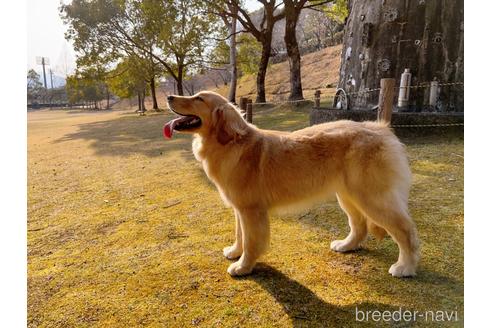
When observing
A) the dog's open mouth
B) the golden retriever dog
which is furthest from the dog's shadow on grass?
the dog's open mouth

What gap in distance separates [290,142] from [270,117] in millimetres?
12311

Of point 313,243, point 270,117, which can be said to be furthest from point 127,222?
point 270,117

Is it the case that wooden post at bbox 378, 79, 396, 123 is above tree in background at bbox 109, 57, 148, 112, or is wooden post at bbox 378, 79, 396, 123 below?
below

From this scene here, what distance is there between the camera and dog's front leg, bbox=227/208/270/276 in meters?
3.17

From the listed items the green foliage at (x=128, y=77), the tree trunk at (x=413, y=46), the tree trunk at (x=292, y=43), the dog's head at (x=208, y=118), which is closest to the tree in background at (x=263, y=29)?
the tree trunk at (x=292, y=43)

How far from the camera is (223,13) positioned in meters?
19.3

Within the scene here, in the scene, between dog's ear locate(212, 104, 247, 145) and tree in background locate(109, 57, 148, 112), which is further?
tree in background locate(109, 57, 148, 112)

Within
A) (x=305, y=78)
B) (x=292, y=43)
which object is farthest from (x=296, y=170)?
(x=305, y=78)

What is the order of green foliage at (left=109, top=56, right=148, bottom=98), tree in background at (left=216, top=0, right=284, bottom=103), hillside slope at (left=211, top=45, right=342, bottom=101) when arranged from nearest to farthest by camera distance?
tree in background at (left=216, top=0, right=284, bottom=103) → green foliage at (left=109, top=56, right=148, bottom=98) → hillside slope at (left=211, top=45, right=342, bottom=101)

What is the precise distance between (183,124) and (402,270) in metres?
2.52

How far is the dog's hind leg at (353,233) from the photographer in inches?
137

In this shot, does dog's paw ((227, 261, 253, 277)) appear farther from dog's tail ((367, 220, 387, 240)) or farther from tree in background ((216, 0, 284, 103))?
tree in background ((216, 0, 284, 103))

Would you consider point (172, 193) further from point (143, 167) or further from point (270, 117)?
point (270, 117)

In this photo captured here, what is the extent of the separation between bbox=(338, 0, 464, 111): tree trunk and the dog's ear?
5.79m
